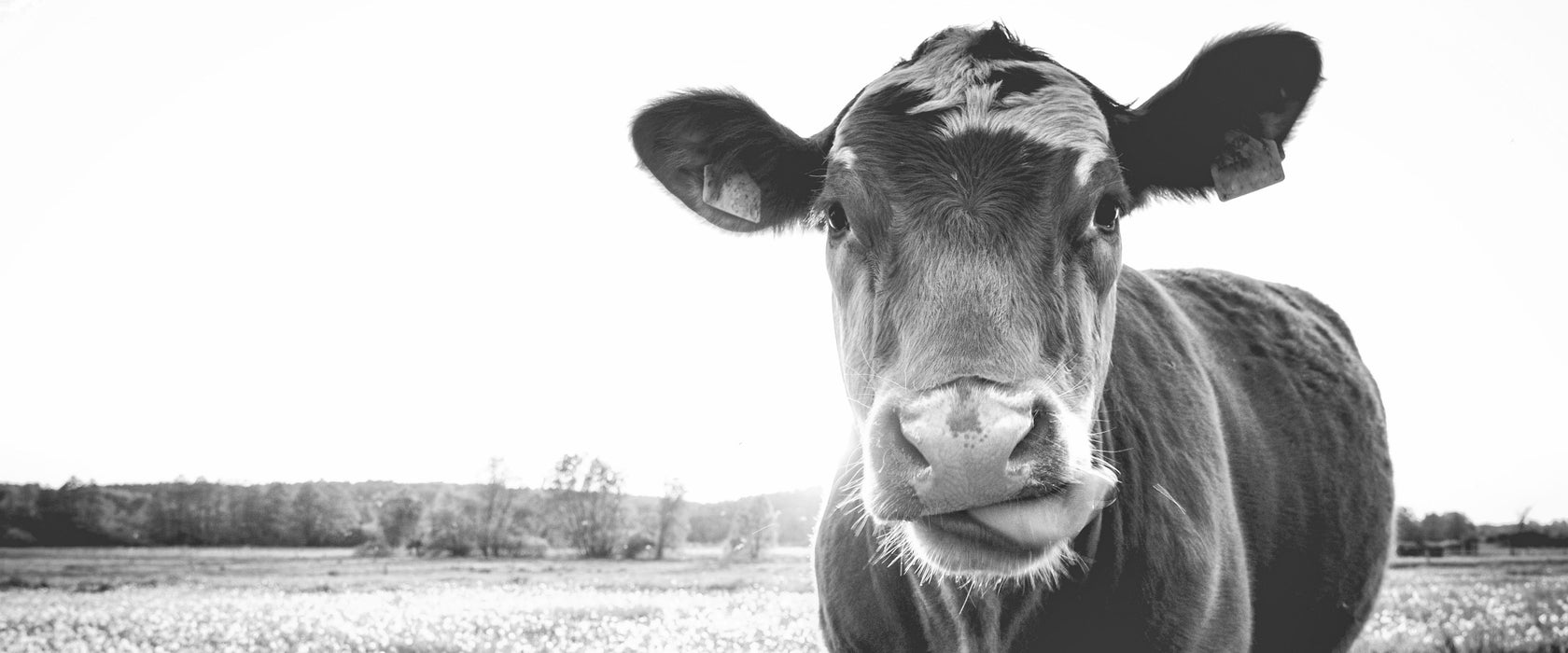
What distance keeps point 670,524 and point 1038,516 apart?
7863cm

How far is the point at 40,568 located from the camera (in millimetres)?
51875

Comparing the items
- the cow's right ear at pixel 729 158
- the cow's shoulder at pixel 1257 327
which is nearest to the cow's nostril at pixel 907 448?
the cow's right ear at pixel 729 158

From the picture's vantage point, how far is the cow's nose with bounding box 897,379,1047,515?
203cm

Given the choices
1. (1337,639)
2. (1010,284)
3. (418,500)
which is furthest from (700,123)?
(418,500)

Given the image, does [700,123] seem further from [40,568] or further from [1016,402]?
[40,568]

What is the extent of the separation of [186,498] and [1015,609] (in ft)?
340

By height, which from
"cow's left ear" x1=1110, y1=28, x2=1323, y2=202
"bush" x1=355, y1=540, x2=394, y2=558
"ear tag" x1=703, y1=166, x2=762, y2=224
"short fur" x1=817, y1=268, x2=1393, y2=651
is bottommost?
"bush" x1=355, y1=540, x2=394, y2=558

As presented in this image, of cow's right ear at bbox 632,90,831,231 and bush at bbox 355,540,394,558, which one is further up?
cow's right ear at bbox 632,90,831,231

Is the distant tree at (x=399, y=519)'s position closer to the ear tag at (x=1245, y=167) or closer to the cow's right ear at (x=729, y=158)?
the cow's right ear at (x=729, y=158)

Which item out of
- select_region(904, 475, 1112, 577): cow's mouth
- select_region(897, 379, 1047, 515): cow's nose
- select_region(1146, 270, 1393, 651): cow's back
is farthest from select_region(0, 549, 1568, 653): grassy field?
select_region(897, 379, 1047, 515): cow's nose

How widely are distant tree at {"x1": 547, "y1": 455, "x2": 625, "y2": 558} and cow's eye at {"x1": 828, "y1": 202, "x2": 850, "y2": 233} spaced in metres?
79.5

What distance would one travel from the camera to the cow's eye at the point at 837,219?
309 cm

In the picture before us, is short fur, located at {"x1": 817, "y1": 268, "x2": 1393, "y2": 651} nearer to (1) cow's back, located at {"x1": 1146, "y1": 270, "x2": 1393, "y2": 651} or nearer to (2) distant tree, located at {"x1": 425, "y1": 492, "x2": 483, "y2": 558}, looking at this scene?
(1) cow's back, located at {"x1": 1146, "y1": 270, "x2": 1393, "y2": 651}

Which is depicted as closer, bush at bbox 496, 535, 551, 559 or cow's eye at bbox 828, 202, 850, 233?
cow's eye at bbox 828, 202, 850, 233
